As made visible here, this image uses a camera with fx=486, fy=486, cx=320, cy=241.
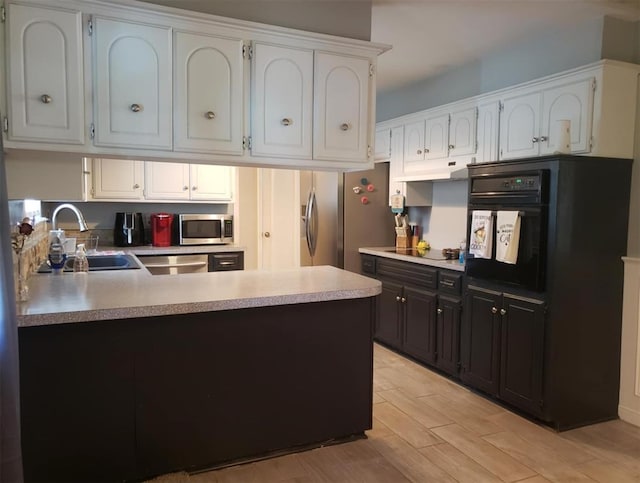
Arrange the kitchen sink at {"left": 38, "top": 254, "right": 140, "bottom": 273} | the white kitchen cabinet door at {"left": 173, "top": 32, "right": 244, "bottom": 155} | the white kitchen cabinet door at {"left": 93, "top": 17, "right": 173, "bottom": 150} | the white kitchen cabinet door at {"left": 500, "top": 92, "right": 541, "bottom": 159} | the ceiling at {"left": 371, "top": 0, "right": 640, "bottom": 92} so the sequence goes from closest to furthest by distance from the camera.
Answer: the white kitchen cabinet door at {"left": 93, "top": 17, "right": 173, "bottom": 150} < the white kitchen cabinet door at {"left": 173, "top": 32, "right": 244, "bottom": 155} < the ceiling at {"left": 371, "top": 0, "right": 640, "bottom": 92} < the white kitchen cabinet door at {"left": 500, "top": 92, "right": 541, "bottom": 159} < the kitchen sink at {"left": 38, "top": 254, "right": 140, "bottom": 273}

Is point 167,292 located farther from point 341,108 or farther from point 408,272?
point 408,272

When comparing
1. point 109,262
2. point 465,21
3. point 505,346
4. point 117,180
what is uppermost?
point 465,21

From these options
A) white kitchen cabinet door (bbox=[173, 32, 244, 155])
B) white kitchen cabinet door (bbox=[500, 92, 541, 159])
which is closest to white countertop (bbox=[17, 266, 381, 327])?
white kitchen cabinet door (bbox=[173, 32, 244, 155])

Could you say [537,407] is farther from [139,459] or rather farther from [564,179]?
[139,459]

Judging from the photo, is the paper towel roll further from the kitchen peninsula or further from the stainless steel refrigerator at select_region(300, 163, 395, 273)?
the stainless steel refrigerator at select_region(300, 163, 395, 273)

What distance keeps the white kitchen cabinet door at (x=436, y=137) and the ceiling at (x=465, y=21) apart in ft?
1.61

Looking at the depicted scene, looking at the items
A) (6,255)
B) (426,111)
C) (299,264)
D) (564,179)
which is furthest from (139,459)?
(426,111)

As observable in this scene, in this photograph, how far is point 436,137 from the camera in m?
4.21

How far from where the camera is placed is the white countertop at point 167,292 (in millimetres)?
2084

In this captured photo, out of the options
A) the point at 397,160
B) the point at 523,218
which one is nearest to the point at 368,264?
the point at 397,160

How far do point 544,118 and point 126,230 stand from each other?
12.5 ft

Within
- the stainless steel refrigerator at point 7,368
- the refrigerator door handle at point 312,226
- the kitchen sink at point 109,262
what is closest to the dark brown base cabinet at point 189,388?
the stainless steel refrigerator at point 7,368

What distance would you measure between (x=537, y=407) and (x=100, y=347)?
2550 millimetres

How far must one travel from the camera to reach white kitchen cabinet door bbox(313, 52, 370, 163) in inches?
104
